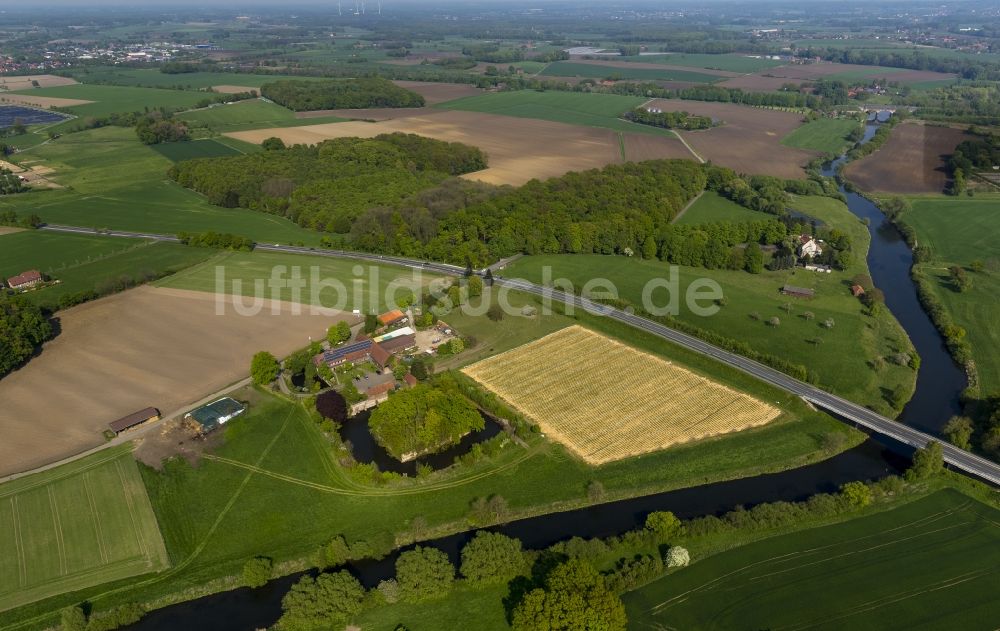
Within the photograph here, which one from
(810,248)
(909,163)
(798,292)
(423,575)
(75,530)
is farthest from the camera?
(909,163)

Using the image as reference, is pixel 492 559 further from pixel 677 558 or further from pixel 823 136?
pixel 823 136

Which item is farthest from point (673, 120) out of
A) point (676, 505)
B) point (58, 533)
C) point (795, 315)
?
point (58, 533)

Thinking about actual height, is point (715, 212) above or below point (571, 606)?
above

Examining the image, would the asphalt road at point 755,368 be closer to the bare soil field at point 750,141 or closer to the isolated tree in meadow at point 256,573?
the isolated tree in meadow at point 256,573

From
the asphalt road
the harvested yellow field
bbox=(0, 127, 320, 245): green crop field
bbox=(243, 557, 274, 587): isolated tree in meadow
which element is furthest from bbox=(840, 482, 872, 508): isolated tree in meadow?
bbox=(0, 127, 320, 245): green crop field

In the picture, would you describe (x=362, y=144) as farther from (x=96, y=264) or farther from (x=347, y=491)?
(x=347, y=491)

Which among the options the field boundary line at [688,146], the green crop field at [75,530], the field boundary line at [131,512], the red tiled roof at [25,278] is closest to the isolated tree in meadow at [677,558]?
the green crop field at [75,530]

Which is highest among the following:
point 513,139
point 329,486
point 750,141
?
point 750,141
